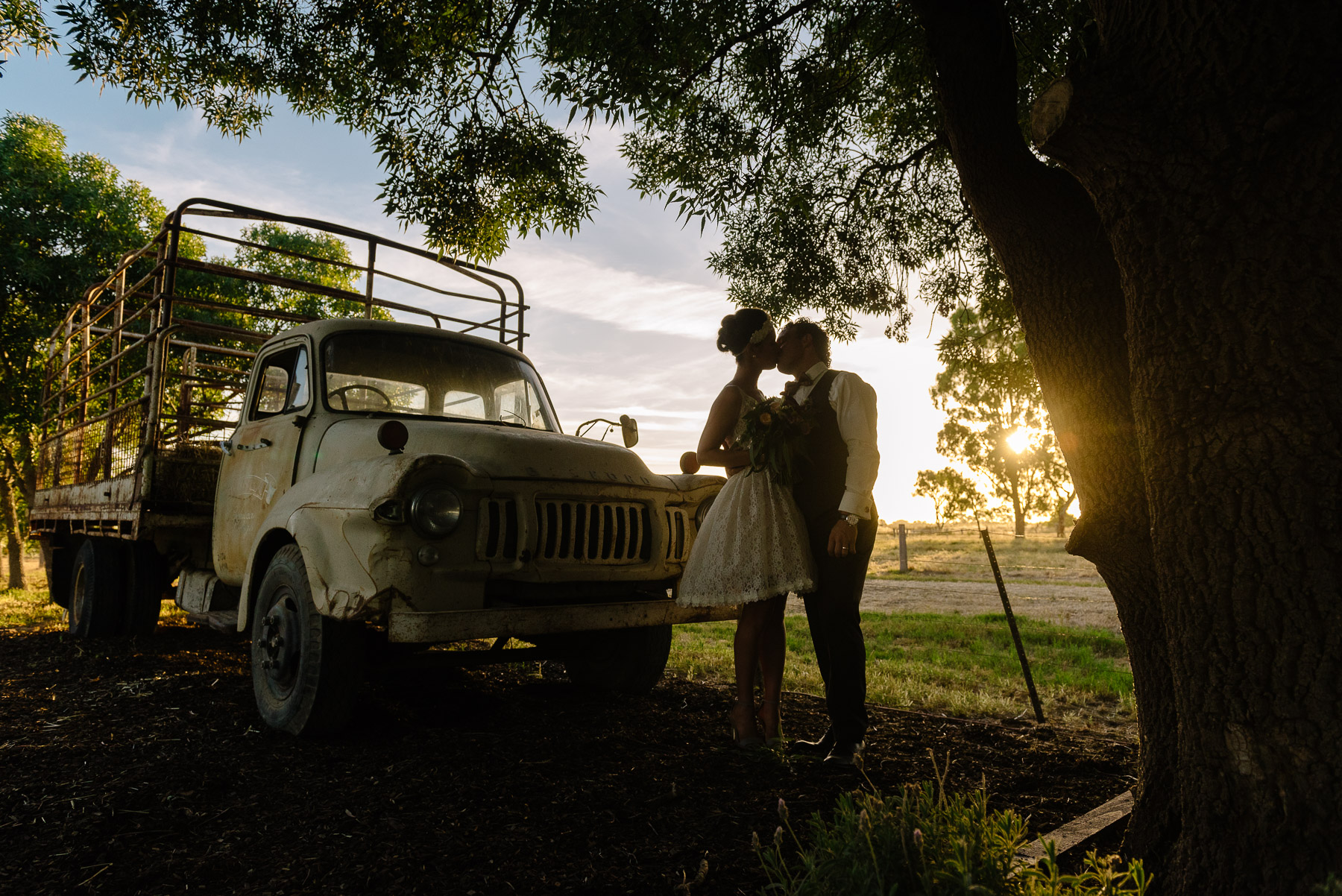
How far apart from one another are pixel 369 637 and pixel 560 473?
1.32 m

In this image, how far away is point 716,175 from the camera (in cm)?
678

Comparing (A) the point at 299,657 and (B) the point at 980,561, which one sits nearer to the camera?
(A) the point at 299,657

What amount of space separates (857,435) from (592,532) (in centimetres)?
145

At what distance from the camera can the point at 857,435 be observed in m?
3.70

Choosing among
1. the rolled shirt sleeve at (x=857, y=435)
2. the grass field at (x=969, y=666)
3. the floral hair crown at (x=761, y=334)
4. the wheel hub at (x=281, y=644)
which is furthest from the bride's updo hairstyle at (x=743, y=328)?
the grass field at (x=969, y=666)

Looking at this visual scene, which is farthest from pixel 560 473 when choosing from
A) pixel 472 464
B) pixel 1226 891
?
pixel 1226 891

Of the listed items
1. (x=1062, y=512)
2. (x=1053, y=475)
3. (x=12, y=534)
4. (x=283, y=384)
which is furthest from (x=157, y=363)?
(x=1062, y=512)

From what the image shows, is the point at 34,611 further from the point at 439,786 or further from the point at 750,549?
the point at 750,549

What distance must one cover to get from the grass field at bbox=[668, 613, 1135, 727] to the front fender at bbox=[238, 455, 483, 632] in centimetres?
357

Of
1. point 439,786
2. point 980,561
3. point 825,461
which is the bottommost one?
point 439,786

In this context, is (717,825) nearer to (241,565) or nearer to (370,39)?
(241,565)

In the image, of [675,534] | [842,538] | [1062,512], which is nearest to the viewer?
[842,538]

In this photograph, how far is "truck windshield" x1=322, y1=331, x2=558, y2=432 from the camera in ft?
16.4

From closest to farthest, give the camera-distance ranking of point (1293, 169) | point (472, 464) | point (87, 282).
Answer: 1. point (1293, 169)
2. point (472, 464)
3. point (87, 282)
